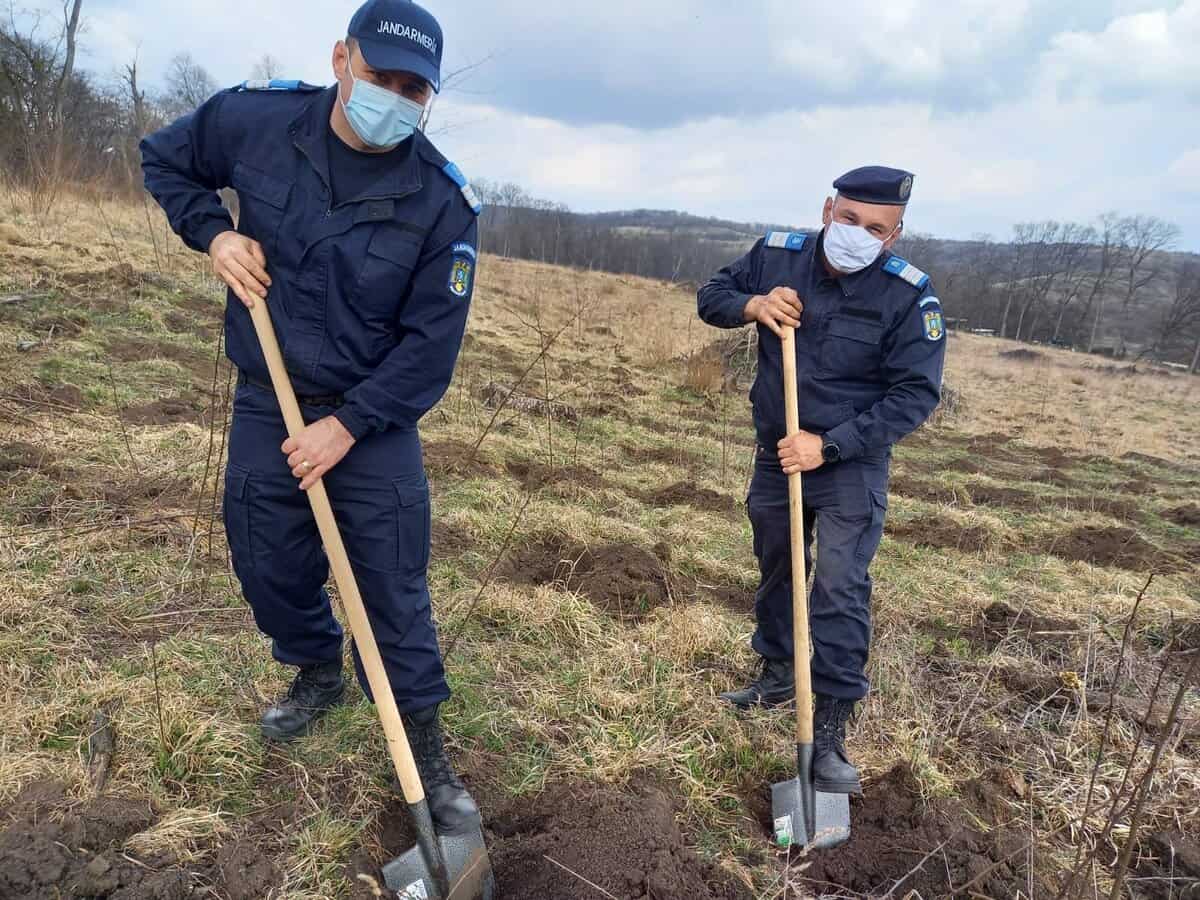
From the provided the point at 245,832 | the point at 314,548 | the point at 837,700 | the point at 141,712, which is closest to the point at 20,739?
the point at 141,712

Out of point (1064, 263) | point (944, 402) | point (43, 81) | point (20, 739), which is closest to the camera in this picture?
point (20, 739)

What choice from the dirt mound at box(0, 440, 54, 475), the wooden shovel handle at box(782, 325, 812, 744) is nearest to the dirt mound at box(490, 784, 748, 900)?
the wooden shovel handle at box(782, 325, 812, 744)

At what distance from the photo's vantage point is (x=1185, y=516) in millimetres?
7996

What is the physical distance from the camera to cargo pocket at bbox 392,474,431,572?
208cm

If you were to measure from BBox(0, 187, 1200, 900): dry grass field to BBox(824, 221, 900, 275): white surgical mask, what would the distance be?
1.43m

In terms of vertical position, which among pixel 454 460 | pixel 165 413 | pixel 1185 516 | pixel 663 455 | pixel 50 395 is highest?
pixel 50 395

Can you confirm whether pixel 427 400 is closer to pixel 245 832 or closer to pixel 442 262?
pixel 442 262

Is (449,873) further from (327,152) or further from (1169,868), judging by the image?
(1169,868)

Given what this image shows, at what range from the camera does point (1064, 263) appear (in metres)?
70.9

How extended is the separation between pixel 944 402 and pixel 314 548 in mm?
14403

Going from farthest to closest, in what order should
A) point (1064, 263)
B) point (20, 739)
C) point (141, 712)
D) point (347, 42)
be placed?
point (1064, 263) < point (141, 712) < point (20, 739) < point (347, 42)

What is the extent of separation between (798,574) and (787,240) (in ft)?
4.46

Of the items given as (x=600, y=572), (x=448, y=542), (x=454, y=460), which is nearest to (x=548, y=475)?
(x=454, y=460)

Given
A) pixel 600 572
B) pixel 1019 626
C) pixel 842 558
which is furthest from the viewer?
pixel 1019 626
